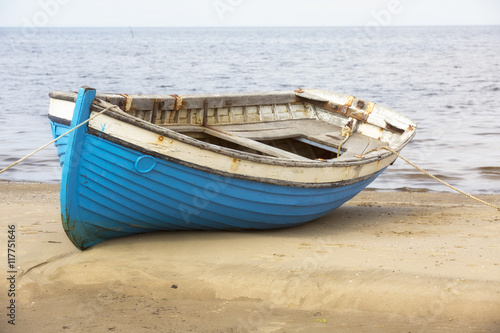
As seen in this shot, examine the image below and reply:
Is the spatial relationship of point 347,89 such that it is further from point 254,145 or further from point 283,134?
point 254,145

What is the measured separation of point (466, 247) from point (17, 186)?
269 inches

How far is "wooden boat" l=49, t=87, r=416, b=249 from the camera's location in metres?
4.74

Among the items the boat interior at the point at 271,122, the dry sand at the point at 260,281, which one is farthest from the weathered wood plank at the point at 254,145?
the dry sand at the point at 260,281

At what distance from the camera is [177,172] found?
4.93 metres

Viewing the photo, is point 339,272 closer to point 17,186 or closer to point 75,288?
point 75,288

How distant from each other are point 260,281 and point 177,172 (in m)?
1.14

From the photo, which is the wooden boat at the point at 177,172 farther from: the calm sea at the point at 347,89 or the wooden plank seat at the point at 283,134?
the calm sea at the point at 347,89

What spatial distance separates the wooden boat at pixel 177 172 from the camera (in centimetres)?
474

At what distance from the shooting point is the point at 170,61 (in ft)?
141

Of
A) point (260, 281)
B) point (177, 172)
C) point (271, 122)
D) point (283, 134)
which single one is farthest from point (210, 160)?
point (271, 122)

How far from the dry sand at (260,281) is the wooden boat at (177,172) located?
0.96 feet

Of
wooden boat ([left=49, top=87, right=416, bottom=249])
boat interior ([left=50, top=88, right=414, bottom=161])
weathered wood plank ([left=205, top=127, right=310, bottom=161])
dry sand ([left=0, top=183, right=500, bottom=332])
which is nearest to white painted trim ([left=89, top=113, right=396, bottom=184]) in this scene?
wooden boat ([left=49, top=87, right=416, bottom=249])

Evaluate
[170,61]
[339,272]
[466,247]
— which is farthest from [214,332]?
[170,61]

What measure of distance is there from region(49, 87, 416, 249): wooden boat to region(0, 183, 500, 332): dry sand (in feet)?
0.96
